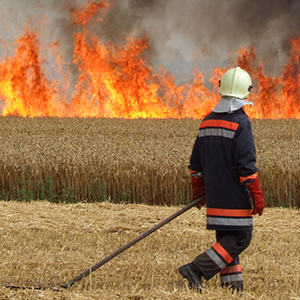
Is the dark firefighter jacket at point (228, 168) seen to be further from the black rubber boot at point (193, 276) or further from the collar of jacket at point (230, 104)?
the black rubber boot at point (193, 276)

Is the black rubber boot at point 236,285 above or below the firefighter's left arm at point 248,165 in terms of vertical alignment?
below

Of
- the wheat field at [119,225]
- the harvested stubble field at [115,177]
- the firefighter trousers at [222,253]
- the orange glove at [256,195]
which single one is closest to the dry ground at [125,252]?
the wheat field at [119,225]

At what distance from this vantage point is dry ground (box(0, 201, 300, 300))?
14.3 ft

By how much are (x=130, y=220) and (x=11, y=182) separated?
10.2 feet

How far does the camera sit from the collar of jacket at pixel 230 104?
167 inches

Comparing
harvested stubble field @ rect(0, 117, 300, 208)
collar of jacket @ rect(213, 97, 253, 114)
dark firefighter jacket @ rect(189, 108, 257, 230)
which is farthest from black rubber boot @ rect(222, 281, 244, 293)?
harvested stubble field @ rect(0, 117, 300, 208)

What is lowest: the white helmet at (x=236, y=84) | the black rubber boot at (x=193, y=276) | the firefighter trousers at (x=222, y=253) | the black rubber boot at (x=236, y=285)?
the black rubber boot at (x=236, y=285)

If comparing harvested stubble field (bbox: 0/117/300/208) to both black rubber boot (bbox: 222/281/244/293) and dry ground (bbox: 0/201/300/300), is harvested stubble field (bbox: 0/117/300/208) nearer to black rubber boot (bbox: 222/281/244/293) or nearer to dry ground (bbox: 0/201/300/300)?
dry ground (bbox: 0/201/300/300)

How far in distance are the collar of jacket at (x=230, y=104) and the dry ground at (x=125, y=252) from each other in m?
1.47

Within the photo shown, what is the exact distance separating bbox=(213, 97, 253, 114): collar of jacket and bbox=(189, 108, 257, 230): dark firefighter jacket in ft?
0.15

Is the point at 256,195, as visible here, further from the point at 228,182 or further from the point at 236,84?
the point at 236,84

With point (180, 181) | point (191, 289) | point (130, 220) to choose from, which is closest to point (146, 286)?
point (191, 289)

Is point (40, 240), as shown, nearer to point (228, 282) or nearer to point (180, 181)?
point (228, 282)

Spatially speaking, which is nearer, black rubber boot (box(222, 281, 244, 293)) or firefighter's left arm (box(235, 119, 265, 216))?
firefighter's left arm (box(235, 119, 265, 216))
